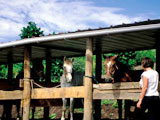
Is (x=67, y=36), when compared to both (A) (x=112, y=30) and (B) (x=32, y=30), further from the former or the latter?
(B) (x=32, y=30)

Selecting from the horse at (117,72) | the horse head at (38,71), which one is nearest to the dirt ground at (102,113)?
the horse head at (38,71)

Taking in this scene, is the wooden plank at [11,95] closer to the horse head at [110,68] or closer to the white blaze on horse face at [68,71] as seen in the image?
the white blaze on horse face at [68,71]

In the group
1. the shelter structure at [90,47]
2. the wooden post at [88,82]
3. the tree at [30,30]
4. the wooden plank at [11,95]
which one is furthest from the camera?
the tree at [30,30]

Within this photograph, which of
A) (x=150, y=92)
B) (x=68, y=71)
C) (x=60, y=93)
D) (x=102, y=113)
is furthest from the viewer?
(x=102, y=113)

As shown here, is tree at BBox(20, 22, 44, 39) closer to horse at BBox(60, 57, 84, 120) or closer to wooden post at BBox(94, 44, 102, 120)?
wooden post at BBox(94, 44, 102, 120)

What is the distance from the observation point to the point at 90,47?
8.89 metres

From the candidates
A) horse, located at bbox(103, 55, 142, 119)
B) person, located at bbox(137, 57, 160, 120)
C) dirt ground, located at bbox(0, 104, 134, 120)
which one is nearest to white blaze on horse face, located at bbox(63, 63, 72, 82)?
horse, located at bbox(103, 55, 142, 119)

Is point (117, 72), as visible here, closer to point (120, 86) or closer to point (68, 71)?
→ point (120, 86)

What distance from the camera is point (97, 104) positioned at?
41.0ft

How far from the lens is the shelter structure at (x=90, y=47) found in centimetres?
846

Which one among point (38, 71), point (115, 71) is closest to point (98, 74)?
point (38, 71)

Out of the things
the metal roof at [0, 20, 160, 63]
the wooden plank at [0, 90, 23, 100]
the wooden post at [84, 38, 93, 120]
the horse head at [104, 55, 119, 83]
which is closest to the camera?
the metal roof at [0, 20, 160, 63]

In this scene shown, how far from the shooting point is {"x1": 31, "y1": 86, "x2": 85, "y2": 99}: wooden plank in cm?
926

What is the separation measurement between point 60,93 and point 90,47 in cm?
195
